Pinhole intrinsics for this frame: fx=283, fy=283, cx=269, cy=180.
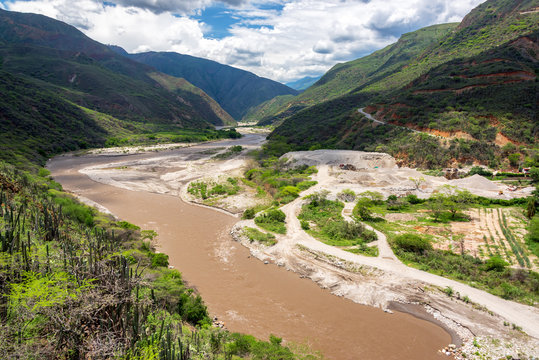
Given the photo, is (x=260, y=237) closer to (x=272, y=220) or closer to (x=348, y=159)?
(x=272, y=220)

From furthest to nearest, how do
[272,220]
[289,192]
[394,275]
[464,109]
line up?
[464,109] < [289,192] < [272,220] < [394,275]

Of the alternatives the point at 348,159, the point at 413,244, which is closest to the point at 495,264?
the point at 413,244

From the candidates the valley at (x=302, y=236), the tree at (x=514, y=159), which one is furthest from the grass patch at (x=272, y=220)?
the tree at (x=514, y=159)

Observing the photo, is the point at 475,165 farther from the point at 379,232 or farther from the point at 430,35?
the point at 430,35

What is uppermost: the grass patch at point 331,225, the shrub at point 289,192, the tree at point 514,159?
the tree at point 514,159

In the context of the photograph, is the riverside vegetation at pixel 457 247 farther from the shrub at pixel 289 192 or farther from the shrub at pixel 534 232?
the shrub at pixel 289 192

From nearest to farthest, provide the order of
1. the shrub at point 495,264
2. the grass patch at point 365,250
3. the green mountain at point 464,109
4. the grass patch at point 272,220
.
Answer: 1. the shrub at point 495,264
2. the grass patch at point 365,250
3. the grass patch at point 272,220
4. the green mountain at point 464,109

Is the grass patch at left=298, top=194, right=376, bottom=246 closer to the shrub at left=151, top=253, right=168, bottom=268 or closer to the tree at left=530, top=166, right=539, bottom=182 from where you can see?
the shrub at left=151, top=253, right=168, bottom=268
